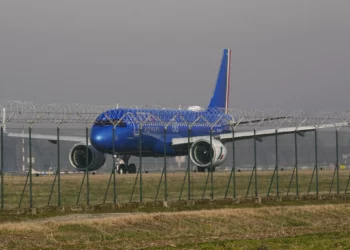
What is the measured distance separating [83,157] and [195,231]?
3257cm

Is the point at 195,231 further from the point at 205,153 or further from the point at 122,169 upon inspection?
the point at 122,169

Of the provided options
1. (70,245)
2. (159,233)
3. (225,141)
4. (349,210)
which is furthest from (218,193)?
(225,141)

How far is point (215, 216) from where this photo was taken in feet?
92.9

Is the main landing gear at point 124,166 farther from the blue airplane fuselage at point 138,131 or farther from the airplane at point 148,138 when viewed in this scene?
the blue airplane fuselage at point 138,131

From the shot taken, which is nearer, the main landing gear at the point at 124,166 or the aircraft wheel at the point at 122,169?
the aircraft wheel at the point at 122,169

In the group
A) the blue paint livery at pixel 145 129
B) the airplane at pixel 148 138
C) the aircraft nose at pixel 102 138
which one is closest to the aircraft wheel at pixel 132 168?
the airplane at pixel 148 138

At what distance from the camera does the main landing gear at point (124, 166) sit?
59.1 m

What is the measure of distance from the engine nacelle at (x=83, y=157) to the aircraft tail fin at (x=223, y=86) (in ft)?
61.8

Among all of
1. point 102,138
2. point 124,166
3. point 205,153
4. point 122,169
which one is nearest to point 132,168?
point 124,166

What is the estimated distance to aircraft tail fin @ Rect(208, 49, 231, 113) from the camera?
7681cm

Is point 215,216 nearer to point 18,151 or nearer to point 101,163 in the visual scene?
point 18,151

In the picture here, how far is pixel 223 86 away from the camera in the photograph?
255 feet

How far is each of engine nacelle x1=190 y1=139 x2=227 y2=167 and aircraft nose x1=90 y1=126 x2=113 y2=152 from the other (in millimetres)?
5050

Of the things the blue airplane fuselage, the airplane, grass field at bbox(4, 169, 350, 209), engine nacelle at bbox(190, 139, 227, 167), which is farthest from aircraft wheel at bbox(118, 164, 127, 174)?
engine nacelle at bbox(190, 139, 227, 167)
